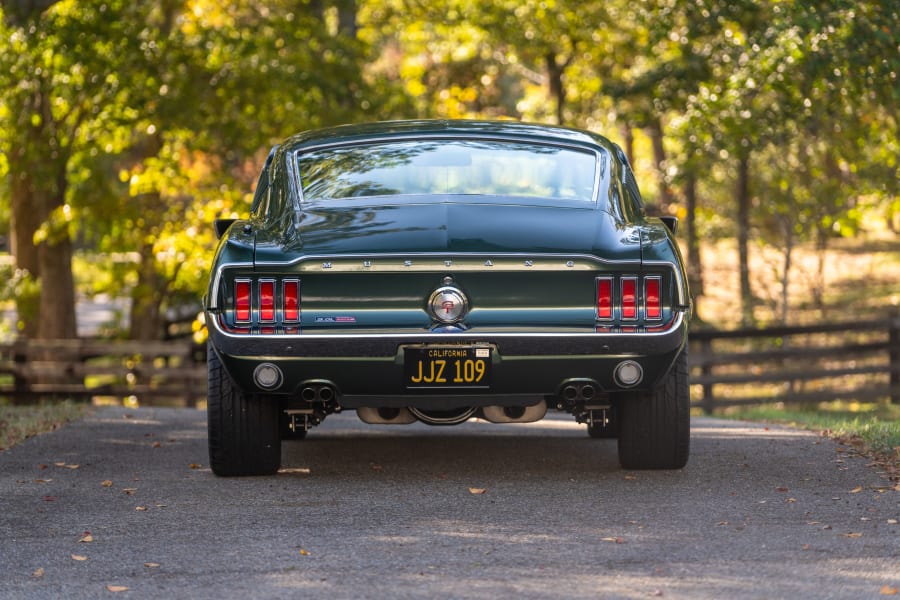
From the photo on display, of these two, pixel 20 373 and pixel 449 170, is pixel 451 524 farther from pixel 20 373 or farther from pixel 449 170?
pixel 20 373

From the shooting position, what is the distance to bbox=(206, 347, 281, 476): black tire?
702 centimetres

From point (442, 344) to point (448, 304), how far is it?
192mm

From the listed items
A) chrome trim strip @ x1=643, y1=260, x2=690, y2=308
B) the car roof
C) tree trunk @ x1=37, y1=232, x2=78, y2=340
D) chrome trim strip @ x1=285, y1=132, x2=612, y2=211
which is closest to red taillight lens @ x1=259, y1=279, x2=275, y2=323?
chrome trim strip @ x1=285, y1=132, x2=612, y2=211

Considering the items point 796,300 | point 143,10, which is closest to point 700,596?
point 143,10

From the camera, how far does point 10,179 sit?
63.1 ft

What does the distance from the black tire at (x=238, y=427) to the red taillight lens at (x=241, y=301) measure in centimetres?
47

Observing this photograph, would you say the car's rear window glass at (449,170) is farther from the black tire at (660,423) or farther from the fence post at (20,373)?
the fence post at (20,373)

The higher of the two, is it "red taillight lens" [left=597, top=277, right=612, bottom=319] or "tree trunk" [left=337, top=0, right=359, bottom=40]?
"tree trunk" [left=337, top=0, right=359, bottom=40]

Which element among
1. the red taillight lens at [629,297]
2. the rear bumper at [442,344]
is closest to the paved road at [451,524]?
the rear bumper at [442,344]

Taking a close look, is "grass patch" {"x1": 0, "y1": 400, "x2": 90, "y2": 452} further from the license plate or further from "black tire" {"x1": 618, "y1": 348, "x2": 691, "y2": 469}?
"black tire" {"x1": 618, "y1": 348, "x2": 691, "y2": 469}

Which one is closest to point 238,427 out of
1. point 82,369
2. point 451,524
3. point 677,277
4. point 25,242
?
point 451,524

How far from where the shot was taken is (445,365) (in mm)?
6562

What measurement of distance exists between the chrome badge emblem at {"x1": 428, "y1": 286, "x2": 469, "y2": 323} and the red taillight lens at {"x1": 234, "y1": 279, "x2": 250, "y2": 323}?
0.85 m

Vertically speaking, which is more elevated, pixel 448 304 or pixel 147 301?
pixel 448 304
